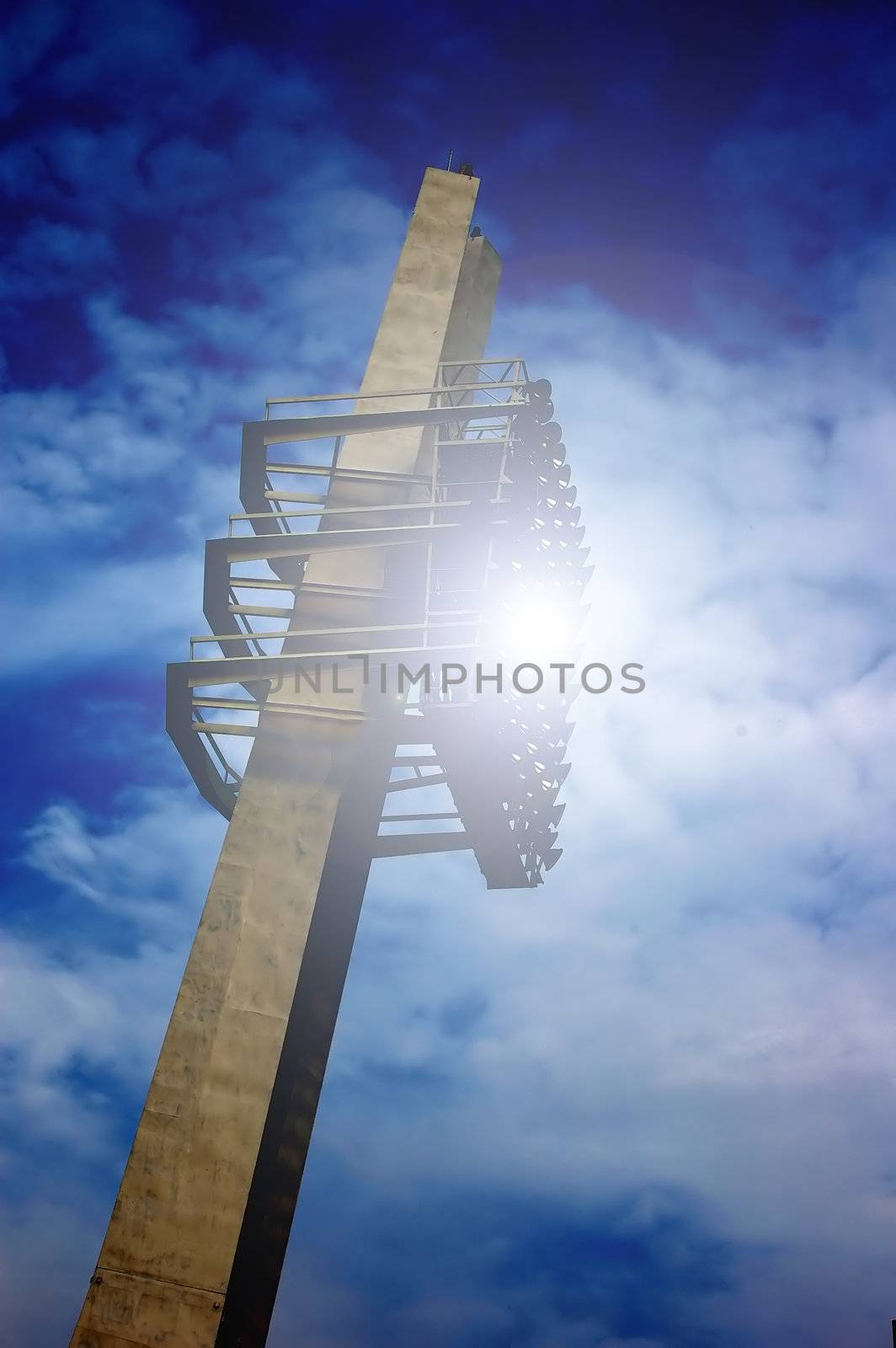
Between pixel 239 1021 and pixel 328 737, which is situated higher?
pixel 328 737

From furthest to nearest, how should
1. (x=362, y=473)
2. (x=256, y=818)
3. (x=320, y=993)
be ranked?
1. (x=362, y=473)
2. (x=320, y=993)
3. (x=256, y=818)

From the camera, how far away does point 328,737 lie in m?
15.9

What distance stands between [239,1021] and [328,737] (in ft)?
14.2

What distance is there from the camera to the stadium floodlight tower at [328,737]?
42.5 ft

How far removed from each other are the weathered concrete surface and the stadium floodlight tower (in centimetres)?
3

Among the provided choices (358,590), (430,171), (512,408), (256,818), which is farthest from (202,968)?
(430,171)

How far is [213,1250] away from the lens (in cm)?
1260

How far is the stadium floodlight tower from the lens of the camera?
13.0m

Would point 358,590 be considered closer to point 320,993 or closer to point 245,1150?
point 320,993

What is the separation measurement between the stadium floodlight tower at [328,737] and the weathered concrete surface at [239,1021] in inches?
1.1

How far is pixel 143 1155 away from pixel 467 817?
7.65m

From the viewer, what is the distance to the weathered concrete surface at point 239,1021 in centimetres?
1249

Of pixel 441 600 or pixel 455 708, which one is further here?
pixel 441 600

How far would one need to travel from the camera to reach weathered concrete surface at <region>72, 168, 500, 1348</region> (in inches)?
492
